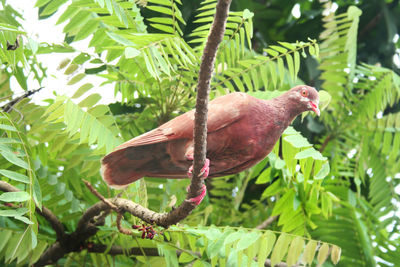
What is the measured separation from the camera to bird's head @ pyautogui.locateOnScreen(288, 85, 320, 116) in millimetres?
1164

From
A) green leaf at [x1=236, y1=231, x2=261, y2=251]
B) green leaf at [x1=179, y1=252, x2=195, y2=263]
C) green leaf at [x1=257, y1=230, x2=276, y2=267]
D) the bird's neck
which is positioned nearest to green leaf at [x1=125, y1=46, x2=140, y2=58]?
the bird's neck

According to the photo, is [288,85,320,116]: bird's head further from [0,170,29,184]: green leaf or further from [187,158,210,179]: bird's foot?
[0,170,29,184]: green leaf

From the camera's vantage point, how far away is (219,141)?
123 centimetres

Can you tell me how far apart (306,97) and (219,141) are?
0.78ft

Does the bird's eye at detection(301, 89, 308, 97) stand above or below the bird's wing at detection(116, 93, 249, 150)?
above

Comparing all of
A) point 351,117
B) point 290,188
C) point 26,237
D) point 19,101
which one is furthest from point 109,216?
point 351,117

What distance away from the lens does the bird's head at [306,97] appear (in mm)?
1164

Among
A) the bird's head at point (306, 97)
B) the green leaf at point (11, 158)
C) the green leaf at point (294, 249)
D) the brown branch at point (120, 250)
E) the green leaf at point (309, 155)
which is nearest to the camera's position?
the bird's head at point (306, 97)

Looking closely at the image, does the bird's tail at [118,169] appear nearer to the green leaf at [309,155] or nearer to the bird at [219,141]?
the bird at [219,141]

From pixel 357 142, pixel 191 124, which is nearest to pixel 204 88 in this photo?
pixel 191 124

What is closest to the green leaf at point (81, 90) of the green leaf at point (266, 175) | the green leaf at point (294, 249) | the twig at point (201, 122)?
the twig at point (201, 122)

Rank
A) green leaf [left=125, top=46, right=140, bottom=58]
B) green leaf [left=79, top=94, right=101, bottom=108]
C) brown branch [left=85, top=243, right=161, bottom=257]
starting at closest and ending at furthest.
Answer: green leaf [left=125, top=46, right=140, bottom=58] < green leaf [left=79, top=94, right=101, bottom=108] < brown branch [left=85, top=243, right=161, bottom=257]

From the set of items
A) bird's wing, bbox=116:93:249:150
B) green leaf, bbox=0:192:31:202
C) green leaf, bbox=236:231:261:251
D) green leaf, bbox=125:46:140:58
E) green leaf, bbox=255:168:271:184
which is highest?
green leaf, bbox=125:46:140:58

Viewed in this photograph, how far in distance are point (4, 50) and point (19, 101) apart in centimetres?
18
